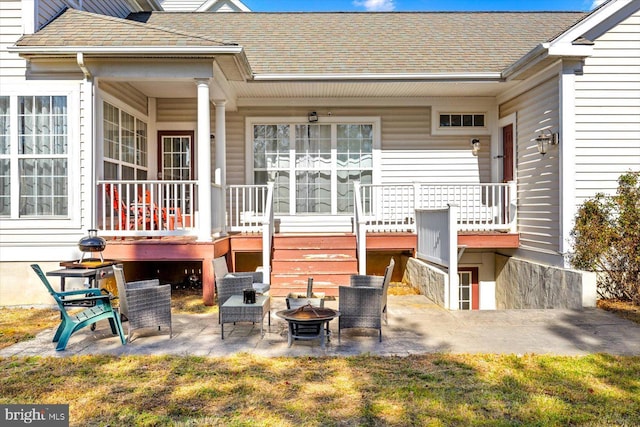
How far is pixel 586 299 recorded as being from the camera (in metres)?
6.60

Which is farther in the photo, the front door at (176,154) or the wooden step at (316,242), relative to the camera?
the front door at (176,154)

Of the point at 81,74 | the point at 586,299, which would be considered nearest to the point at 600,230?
the point at 586,299

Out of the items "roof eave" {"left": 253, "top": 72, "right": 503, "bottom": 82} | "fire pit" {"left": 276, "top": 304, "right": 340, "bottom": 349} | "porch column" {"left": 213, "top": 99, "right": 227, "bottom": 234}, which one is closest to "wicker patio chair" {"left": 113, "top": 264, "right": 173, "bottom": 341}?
"fire pit" {"left": 276, "top": 304, "right": 340, "bottom": 349}

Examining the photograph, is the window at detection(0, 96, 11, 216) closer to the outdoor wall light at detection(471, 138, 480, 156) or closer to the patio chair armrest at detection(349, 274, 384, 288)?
the patio chair armrest at detection(349, 274, 384, 288)

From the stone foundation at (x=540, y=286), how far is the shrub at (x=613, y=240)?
1.25ft

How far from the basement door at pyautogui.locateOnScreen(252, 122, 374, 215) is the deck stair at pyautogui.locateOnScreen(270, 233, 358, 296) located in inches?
64.5

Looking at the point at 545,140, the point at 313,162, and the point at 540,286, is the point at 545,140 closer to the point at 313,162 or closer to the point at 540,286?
the point at 540,286

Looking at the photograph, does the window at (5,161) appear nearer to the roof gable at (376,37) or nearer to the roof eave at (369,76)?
the roof eave at (369,76)

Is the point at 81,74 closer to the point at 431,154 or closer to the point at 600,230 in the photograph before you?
the point at 431,154

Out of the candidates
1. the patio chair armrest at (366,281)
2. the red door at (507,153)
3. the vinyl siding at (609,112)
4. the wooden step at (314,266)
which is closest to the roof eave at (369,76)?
the red door at (507,153)

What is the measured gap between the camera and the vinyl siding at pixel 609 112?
7328mm

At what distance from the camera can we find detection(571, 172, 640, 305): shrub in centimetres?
686

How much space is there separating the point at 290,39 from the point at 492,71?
13.9ft

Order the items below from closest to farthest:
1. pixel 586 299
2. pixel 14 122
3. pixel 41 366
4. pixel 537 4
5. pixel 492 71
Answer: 1. pixel 41 366
2. pixel 586 299
3. pixel 14 122
4. pixel 492 71
5. pixel 537 4
